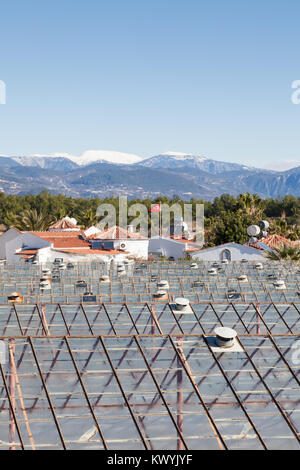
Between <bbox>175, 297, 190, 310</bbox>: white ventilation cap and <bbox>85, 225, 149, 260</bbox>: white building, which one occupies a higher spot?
<bbox>175, 297, 190, 310</bbox>: white ventilation cap

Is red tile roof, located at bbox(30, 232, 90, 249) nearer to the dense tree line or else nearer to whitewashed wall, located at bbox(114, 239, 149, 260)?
whitewashed wall, located at bbox(114, 239, 149, 260)

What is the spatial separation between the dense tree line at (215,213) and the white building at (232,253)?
14674 mm

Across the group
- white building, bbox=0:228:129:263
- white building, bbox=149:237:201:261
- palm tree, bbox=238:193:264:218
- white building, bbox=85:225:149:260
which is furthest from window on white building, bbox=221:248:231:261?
palm tree, bbox=238:193:264:218

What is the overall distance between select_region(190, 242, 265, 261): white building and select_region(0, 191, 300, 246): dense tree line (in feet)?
48.1

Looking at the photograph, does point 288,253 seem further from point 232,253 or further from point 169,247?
point 169,247

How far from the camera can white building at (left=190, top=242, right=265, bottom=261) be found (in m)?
65.9

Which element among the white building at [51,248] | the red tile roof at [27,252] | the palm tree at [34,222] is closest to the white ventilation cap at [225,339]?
the white building at [51,248]

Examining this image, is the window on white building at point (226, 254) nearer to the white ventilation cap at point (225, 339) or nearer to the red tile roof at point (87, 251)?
the red tile roof at point (87, 251)

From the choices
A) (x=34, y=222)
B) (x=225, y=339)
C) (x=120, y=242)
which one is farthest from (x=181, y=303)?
(x=34, y=222)

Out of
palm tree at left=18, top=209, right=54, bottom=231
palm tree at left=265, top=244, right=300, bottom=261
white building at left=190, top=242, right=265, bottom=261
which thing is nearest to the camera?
palm tree at left=265, top=244, right=300, bottom=261

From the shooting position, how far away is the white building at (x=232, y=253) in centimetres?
6588

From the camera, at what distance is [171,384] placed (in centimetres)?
1789

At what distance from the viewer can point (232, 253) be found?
67.6 meters
